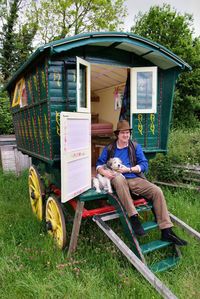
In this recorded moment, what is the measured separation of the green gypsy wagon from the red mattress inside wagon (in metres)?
1.31

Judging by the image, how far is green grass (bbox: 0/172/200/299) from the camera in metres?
2.46

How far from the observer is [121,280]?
2562mm

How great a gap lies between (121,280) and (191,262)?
109 centimetres

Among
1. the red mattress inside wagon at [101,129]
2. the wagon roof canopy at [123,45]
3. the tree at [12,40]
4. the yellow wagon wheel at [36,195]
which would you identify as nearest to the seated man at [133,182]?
the wagon roof canopy at [123,45]

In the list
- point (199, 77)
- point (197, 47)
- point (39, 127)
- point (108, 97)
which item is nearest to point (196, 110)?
point (199, 77)

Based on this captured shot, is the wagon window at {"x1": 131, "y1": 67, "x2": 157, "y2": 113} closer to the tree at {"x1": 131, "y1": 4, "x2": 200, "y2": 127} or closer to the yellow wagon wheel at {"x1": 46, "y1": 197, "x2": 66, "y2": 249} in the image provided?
the yellow wagon wheel at {"x1": 46, "y1": 197, "x2": 66, "y2": 249}

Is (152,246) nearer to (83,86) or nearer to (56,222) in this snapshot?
(56,222)

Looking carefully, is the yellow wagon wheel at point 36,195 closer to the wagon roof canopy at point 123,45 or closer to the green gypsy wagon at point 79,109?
the green gypsy wagon at point 79,109

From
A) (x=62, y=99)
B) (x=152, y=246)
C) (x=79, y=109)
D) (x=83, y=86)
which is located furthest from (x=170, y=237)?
(x=83, y=86)

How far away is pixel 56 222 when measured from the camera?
3568 millimetres

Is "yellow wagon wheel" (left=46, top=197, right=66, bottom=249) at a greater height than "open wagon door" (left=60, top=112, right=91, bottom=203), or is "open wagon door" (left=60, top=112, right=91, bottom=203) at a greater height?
"open wagon door" (left=60, top=112, right=91, bottom=203)

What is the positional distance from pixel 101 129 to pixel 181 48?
9881mm

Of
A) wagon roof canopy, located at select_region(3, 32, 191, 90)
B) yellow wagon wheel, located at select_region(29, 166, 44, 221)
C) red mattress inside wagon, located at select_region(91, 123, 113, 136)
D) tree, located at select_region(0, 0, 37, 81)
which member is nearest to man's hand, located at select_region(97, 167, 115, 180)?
yellow wagon wheel, located at select_region(29, 166, 44, 221)

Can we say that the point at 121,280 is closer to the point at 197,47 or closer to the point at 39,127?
the point at 39,127
